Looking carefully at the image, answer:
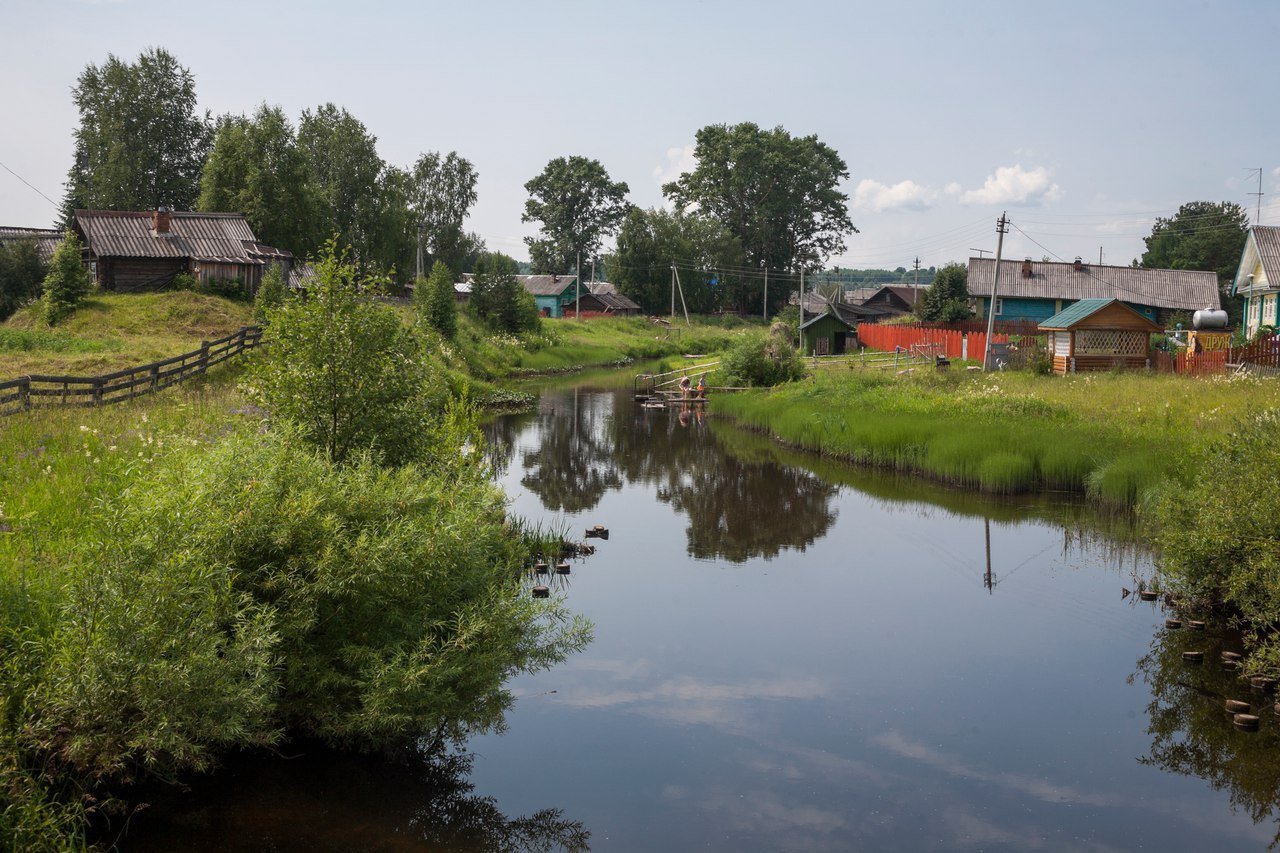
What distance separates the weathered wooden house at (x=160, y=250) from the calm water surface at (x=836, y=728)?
30.8 metres

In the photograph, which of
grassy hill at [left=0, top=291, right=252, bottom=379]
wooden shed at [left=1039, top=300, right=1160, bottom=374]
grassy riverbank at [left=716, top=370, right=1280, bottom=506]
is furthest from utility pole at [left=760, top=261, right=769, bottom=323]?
grassy hill at [left=0, top=291, right=252, bottom=379]

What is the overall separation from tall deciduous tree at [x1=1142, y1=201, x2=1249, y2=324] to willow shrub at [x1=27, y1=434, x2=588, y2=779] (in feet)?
269

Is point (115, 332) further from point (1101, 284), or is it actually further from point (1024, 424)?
point (1101, 284)

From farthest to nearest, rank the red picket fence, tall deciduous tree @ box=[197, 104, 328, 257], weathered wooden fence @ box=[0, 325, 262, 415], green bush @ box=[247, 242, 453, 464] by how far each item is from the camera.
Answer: tall deciduous tree @ box=[197, 104, 328, 257] → the red picket fence → weathered wooden fence @ box=[0, 325, 262, 415] → green bush @ box=[247, 242, 453, 464]

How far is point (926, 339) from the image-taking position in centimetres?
5697

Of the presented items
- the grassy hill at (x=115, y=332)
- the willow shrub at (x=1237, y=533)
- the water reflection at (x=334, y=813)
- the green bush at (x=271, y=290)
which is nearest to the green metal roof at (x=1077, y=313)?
the willow shrub at (x=1237, y=533)

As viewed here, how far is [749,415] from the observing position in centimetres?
3584

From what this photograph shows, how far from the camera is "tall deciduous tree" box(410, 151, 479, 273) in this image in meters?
81.2

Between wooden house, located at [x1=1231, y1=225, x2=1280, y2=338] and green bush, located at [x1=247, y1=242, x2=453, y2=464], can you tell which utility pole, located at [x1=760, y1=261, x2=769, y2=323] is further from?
green bush, located at [x1=247, y1=242, x2=453, y2=464]

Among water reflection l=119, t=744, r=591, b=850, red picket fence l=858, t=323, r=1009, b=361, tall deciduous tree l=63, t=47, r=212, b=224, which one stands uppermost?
tall deciduous tree l=63, t=47, r=212, b=224

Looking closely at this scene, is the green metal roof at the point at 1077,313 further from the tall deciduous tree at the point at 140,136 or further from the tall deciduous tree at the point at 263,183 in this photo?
the tall deciduous tree at the point at 140,136

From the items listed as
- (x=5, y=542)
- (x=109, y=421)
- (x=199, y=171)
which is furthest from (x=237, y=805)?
(x=199, y=171)

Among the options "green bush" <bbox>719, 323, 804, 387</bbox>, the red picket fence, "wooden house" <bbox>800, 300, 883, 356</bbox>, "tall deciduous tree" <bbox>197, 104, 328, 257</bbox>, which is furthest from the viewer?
"wooden house" <bbox>800, 300, 883, 356</bbox>

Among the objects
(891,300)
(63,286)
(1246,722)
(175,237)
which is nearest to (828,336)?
(891,300)
